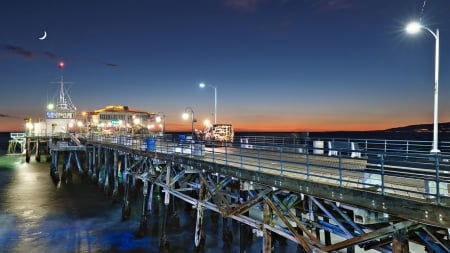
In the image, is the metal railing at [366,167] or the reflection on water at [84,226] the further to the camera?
the reflection on water at [84,226]

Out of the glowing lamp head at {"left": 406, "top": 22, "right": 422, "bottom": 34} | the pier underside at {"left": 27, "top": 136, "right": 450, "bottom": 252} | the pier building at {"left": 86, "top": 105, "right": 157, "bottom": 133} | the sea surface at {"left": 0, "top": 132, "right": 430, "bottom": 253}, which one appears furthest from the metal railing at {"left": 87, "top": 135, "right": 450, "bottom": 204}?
the pier building at {"left": 86, "top": 105, "right": 157, "bottom": 133}

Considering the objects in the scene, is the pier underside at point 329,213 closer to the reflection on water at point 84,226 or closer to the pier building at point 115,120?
the reflection on water at point 84,226

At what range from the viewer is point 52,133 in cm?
5556

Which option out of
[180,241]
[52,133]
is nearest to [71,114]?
[52,133]

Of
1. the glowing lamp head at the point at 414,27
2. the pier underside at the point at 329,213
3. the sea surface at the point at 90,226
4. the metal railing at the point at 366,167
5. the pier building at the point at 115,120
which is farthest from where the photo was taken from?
the pier building at the point at 115,120

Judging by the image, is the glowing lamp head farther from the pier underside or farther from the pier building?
the pier building

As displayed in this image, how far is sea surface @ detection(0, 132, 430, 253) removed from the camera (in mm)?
15430

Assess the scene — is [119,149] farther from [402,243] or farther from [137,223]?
[402,243]

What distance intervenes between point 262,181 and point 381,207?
3937 millimetres

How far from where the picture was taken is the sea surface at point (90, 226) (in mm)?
15430

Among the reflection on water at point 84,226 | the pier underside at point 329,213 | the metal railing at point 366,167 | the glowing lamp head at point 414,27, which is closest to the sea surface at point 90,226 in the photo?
the reflection on water at point 84,226

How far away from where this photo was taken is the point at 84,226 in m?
18.4

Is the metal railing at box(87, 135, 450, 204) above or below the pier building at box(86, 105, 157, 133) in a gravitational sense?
below

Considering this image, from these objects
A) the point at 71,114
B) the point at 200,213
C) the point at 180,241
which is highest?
the point at 71,114
